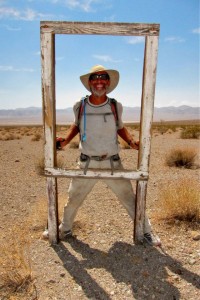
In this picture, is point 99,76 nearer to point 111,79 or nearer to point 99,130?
point 111,79

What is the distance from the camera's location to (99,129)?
359 cm

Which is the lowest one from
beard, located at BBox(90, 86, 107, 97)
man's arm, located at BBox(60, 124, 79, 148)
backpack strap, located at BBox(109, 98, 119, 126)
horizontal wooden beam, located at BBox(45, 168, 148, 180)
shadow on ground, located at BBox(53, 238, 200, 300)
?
shadow on ground, located at BBox(53, 238, 200, 300)

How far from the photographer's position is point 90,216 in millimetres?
5047

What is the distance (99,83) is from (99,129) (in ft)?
1.61

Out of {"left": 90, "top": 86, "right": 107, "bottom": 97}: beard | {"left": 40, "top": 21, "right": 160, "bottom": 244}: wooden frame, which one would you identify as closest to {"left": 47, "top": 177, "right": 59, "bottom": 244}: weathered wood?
{"left": 40, "top": 21, "right": 160, "bottom": 244}: wooden frame

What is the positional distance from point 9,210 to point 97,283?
275cm

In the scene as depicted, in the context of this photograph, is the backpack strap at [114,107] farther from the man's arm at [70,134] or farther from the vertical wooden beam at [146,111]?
the man's arm at [70,134]

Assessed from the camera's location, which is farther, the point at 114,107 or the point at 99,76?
the point at 114,107

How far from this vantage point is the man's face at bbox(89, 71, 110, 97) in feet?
11.6

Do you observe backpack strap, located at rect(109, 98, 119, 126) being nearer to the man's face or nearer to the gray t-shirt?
the gray t-shirt

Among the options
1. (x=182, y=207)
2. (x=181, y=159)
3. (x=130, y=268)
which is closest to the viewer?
(x=130, y=268)

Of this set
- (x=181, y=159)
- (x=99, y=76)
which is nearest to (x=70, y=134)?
(x=99, y=76)

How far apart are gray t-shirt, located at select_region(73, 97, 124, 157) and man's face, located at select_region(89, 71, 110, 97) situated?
0.12 m

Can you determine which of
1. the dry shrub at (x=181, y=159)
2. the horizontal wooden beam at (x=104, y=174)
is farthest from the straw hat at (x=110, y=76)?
the dry shrub at (x=181, y=159)
